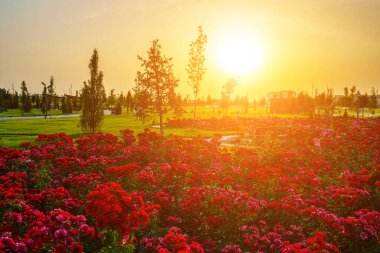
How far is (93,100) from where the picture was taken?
20969mm

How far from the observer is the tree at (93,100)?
68.4 ft

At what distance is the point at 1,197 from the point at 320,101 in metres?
78.1

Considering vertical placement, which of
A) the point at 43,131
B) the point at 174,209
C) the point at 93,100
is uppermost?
the point at 93,100

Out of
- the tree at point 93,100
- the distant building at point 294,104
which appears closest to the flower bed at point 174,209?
the tree at point 93,100

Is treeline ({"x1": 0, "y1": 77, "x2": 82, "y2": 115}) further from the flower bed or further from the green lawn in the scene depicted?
the flower bed

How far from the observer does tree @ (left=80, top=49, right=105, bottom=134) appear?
68.4 ft

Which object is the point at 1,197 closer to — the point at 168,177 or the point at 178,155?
the point at 168,177

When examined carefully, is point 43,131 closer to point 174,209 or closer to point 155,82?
point 155,82

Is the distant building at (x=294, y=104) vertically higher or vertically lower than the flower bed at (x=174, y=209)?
higher

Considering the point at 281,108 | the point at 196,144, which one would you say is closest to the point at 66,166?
the point at 196,144

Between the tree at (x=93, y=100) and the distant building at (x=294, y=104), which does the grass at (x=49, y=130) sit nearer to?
the tree at (x=93, y=100)

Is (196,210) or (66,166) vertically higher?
(66,166)

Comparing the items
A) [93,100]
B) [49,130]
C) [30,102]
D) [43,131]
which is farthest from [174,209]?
[30,102]

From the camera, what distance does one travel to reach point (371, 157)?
42.8 feet
